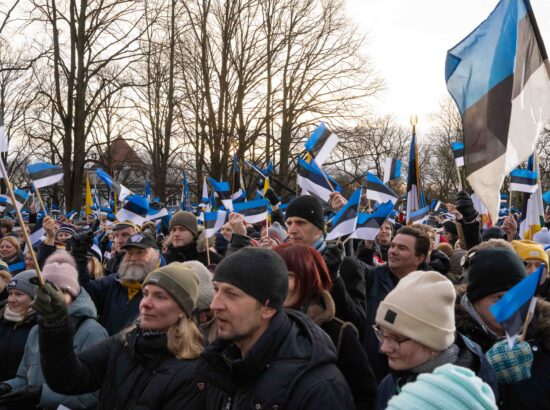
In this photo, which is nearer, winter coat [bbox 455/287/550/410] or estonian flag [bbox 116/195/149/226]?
winter coat [bbox 455/287/550/410]

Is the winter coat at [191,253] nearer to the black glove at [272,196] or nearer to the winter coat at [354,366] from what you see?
the black glove at [272,196]

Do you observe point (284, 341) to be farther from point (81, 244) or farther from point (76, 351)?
point (81, 244)

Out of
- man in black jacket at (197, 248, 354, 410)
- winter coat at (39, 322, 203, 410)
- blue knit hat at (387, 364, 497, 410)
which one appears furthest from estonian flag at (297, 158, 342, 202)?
blue knit hat at (387, 364, 497, 410)

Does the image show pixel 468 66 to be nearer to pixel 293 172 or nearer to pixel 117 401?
pixel 117 401

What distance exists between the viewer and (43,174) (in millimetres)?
7574

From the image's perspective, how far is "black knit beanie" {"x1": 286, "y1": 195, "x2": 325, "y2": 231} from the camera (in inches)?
182

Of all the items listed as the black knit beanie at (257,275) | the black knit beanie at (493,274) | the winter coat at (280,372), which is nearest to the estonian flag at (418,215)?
the black knit beanie at (493,274)

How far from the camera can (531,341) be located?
9.53 ft

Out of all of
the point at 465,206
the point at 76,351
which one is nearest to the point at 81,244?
the point at 76,351

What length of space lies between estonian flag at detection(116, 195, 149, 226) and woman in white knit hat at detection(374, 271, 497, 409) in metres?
6.41

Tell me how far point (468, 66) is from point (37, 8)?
1663cm

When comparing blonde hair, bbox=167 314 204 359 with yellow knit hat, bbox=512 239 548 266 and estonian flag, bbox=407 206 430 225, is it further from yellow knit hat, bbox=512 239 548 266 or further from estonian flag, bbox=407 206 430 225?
estonian flag, bbox=407 206 430 225

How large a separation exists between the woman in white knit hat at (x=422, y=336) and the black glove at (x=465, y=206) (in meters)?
2.32

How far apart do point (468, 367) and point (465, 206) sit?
2.55 meters
